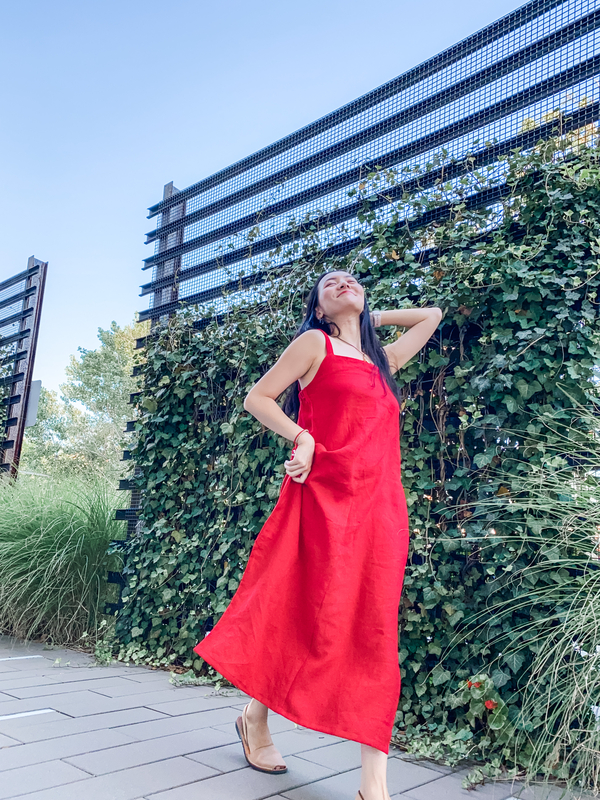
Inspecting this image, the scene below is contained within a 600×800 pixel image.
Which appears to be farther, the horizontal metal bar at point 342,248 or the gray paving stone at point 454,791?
the horizontal metal bar at point 342,248

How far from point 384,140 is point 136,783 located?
311cm

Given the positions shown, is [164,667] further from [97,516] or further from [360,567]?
[360,567]

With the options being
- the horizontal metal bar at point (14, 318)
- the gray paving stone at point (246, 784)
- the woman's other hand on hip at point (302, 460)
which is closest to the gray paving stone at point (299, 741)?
the gray paving stone at point (246, 784)

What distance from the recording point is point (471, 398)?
2.31 m

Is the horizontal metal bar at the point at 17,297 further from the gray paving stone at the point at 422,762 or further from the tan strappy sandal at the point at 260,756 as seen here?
the gray paving stone at the point at 422,762

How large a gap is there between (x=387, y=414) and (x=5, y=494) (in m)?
3.67

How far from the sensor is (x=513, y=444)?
225cm

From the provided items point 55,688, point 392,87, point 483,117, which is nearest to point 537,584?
point 483,117

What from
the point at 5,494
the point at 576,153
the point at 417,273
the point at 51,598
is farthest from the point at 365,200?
the point at 5,494

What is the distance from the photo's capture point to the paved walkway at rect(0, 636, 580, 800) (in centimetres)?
169

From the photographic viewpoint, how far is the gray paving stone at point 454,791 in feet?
5.70

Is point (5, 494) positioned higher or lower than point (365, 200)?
lower

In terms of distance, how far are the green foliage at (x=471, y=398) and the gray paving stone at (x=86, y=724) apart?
730mm

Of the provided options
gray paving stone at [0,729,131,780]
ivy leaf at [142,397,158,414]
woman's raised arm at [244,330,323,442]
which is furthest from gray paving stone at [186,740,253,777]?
ivy leaf at [142,397,158,414]
